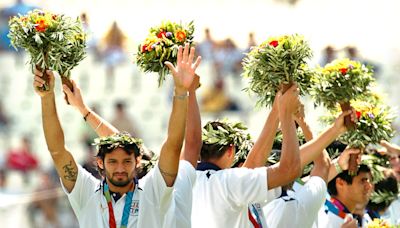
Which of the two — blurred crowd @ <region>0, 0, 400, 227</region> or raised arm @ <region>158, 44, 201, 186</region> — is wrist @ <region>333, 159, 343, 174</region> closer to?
raised arm @ <region>158, 44, 201, 186</region>

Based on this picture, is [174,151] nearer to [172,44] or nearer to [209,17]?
[172,44]

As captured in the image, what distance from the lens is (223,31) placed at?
16359 millimetres

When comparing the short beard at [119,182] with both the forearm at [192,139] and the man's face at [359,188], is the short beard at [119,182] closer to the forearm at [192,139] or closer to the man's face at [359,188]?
the forearm at [192,139]

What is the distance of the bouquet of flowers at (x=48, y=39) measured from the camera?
295 inches

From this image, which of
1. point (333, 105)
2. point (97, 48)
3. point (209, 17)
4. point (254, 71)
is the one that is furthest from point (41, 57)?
point (209, 17)

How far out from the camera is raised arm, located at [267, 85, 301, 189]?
24.4ft

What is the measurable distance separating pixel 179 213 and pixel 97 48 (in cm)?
832

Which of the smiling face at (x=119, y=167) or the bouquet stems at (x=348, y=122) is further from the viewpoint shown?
the bouquet stems at (x=348, y=122)

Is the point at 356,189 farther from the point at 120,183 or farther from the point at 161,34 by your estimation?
the point at 120,183

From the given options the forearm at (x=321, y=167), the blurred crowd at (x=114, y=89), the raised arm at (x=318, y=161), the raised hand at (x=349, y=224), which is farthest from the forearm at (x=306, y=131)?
the blurred crowd at (x=114, y=89)

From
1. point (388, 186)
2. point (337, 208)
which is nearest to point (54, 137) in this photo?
point (337, 208)

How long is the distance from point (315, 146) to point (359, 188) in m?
1.55

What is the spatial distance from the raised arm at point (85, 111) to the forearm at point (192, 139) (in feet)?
2.32

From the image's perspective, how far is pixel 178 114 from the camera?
23.7 feet
